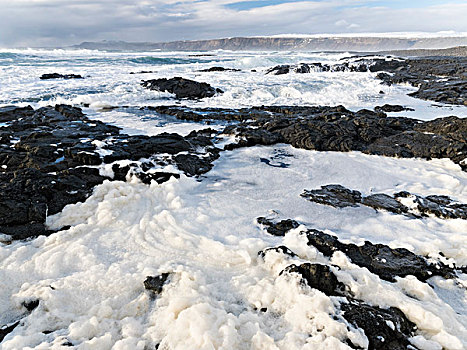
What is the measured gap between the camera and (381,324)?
103 inches

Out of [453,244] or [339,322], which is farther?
[453,244]

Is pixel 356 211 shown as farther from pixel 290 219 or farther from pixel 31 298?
pixel 31 298

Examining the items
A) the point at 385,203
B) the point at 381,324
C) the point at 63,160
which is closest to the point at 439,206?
the point at 385,203

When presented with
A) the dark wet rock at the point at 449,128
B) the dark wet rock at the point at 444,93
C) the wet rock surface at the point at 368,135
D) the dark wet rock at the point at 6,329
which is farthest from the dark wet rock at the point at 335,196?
the dark wet rock at the point at 444,93

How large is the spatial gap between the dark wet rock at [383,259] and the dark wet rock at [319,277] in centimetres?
47

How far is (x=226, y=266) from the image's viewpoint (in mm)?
3443

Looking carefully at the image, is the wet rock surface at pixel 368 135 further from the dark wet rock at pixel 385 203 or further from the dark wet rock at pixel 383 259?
the dark wet rock at pixel 383 259

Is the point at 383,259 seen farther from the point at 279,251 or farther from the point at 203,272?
the point at 203,272

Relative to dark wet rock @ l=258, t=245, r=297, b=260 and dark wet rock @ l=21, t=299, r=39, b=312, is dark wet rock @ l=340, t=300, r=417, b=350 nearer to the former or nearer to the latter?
dark wet rock @ l=258, t=245, r=297, b=260

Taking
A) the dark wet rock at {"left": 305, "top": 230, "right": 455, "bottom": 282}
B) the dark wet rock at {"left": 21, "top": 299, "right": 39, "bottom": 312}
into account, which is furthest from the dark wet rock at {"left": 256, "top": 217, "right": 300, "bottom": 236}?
the dark wet rock at {"left": 21, "top": 299, "right": 39, "bottom": 312}

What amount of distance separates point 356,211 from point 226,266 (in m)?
2.18

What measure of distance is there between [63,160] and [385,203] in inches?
212

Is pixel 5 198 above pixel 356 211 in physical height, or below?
above

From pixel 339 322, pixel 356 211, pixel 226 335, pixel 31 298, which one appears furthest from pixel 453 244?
pixel 31 298
